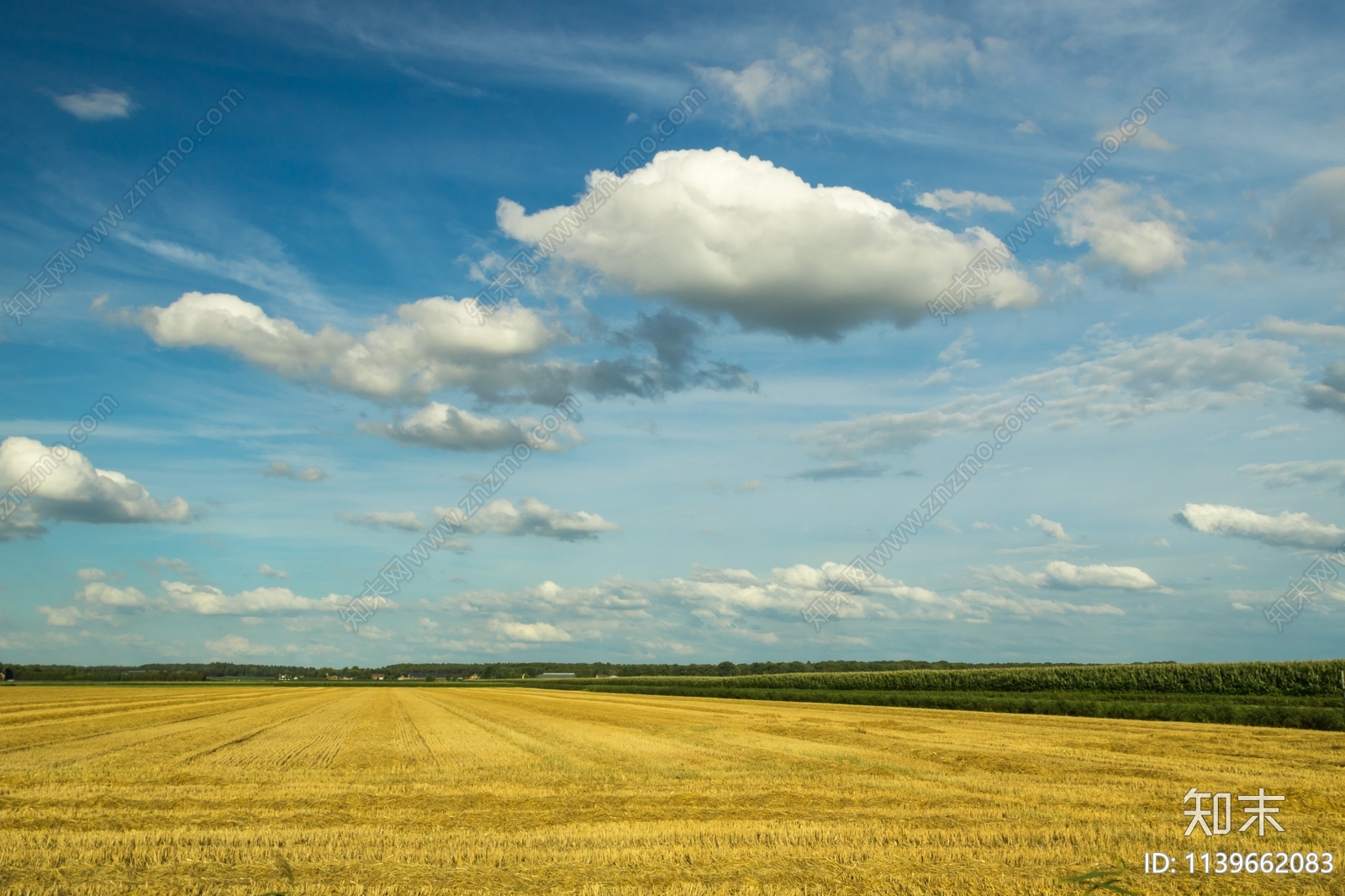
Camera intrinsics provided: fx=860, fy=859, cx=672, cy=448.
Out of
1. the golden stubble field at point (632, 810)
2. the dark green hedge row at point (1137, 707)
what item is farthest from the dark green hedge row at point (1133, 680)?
the golden stubble field at point (632, 810)

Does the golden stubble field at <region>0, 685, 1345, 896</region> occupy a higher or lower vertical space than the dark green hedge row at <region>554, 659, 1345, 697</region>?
higher

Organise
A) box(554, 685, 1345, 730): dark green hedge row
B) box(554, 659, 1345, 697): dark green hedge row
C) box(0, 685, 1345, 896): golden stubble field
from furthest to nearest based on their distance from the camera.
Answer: box(554, 659, 1345, 697): dark green hedge row, box(554, 685, 1345, 730): dark green hedge row, box(0, 685, 1345, 896): golden stubble field

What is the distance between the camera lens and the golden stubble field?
9.93 metres

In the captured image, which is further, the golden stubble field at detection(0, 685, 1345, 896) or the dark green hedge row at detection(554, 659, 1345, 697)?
the dark green hedge row at detection(554, 659, 1345, 697)

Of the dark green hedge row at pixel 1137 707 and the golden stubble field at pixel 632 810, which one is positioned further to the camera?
the dark green hedge row at pixel 1137 707

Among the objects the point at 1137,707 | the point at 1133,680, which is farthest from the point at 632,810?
the point at 1133,680

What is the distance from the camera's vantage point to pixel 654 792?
16.7m

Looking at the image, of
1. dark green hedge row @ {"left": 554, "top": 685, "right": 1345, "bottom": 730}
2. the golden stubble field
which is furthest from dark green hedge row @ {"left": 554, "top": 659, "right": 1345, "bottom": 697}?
the golden stubble field

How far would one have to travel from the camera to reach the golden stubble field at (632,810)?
9.93 meters

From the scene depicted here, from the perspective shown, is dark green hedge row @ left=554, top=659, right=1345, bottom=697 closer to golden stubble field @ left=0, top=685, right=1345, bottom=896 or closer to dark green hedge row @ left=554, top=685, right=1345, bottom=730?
dark green hedge row @ left=554, top=685, right=1345, bottom=730

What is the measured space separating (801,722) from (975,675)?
148 ft

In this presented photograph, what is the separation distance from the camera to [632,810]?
14.6 m

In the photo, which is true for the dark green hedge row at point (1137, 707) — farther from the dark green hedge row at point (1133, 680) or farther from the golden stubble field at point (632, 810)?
the golden stubble field at point (632, 810)

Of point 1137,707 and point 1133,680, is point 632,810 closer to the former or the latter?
point 1137,707
